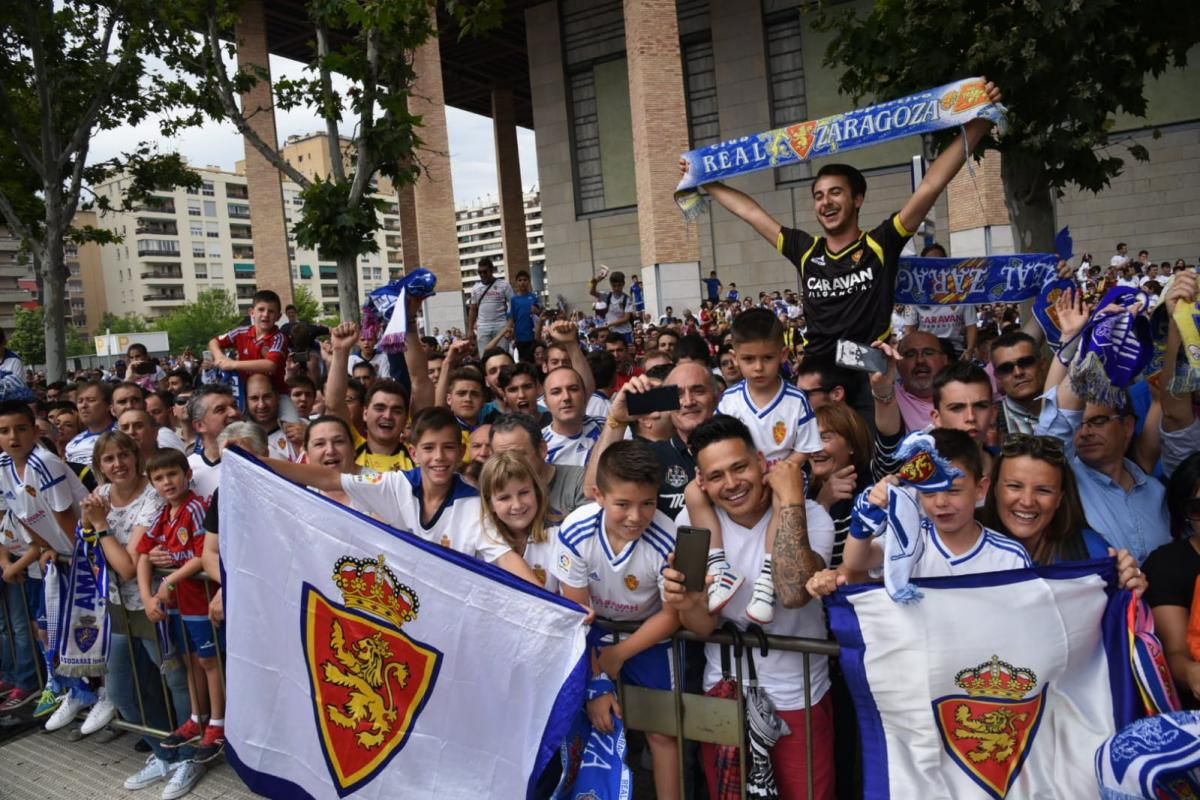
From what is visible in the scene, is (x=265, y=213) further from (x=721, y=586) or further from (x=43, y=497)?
(x=721, y=586)

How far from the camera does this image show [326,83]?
8336 mm

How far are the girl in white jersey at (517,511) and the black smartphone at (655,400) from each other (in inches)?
21.8

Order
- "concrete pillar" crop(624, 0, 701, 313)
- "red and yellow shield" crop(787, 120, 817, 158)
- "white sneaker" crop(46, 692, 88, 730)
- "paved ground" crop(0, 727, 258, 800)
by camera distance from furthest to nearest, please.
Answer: "concrete pillar" crop(624, 0, 701, 313)
"white sneaker" crop(46, 692, 88, 730)
"red and yellow shield" crop(787, 120, 817, 158)
"paved ground" crop(0, 727, 258, 800)

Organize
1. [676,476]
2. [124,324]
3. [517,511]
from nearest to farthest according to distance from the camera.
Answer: [517,511] → [676,476] → [124,324]

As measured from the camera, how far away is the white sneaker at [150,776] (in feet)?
14.1

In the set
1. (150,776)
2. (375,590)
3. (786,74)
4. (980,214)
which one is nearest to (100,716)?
(150,776)

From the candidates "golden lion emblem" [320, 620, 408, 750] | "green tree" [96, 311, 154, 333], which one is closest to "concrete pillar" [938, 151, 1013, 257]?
"golden lion emblem" [320, 620, 408, 750]

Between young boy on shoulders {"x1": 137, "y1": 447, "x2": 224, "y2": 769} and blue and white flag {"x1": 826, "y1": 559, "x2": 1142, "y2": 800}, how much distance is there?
332 cm

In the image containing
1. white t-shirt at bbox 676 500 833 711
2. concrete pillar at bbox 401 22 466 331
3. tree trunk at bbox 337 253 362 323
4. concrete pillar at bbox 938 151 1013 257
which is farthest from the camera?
concrete pillar at bbox 401 22 466 331

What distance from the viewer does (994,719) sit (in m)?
2.64

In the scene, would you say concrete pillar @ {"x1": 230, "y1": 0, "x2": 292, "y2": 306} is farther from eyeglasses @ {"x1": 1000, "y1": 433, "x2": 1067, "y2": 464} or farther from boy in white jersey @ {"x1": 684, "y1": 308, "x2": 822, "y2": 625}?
eyeglasses @ {"x1": 1000, "y1": 433, "x2": 1067, "y2": 464}

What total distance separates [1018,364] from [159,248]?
10655cm

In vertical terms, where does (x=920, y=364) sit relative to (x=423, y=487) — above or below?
above

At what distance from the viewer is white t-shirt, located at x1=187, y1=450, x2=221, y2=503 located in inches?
197
